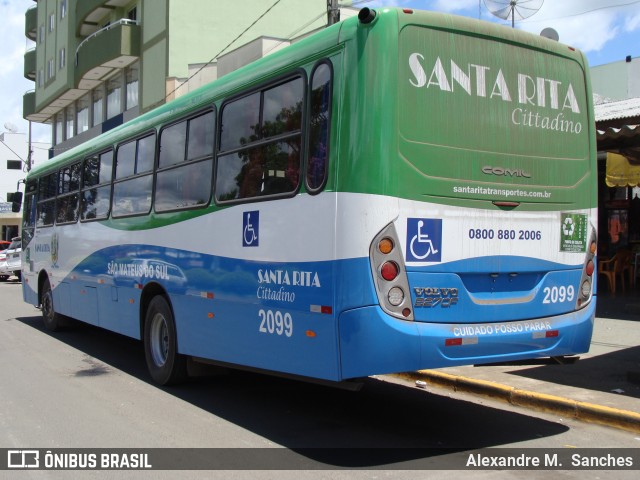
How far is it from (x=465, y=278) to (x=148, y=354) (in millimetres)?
4833

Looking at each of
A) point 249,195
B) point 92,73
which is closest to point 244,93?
point 249,195

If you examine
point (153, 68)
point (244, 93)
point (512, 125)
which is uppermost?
point (153, 68)

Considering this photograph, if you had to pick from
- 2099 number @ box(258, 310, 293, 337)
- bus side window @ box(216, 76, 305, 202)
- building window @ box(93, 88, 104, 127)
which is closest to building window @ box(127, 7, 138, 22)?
building window @ box(93, 88, 104, 127)

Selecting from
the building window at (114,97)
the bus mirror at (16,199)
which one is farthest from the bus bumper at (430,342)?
the building window at (114,97)

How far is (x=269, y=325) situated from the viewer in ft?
20.0

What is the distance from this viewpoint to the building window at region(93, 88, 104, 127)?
3681cm

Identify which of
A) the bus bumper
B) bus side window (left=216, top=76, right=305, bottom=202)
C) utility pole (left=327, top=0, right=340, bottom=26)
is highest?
utility pole (left=327, top=0, right=340, bottom=26)

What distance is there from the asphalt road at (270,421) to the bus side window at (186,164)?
2.31 meters

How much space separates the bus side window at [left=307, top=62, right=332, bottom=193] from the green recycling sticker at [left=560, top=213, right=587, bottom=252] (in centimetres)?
235

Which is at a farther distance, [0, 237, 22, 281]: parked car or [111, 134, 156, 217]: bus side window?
[0, 237, 22, 281]: parked car

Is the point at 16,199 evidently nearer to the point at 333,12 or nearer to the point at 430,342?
the point at 333,12

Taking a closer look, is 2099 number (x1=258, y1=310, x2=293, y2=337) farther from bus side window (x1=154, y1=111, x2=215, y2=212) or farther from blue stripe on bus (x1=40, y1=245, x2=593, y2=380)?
bus side window (x1=154, y1=111, x2=215, y2=212)

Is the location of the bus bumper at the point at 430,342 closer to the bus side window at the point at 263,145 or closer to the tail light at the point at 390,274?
the tail light at the point at 390,274

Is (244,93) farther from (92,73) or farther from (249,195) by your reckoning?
(92,73)
